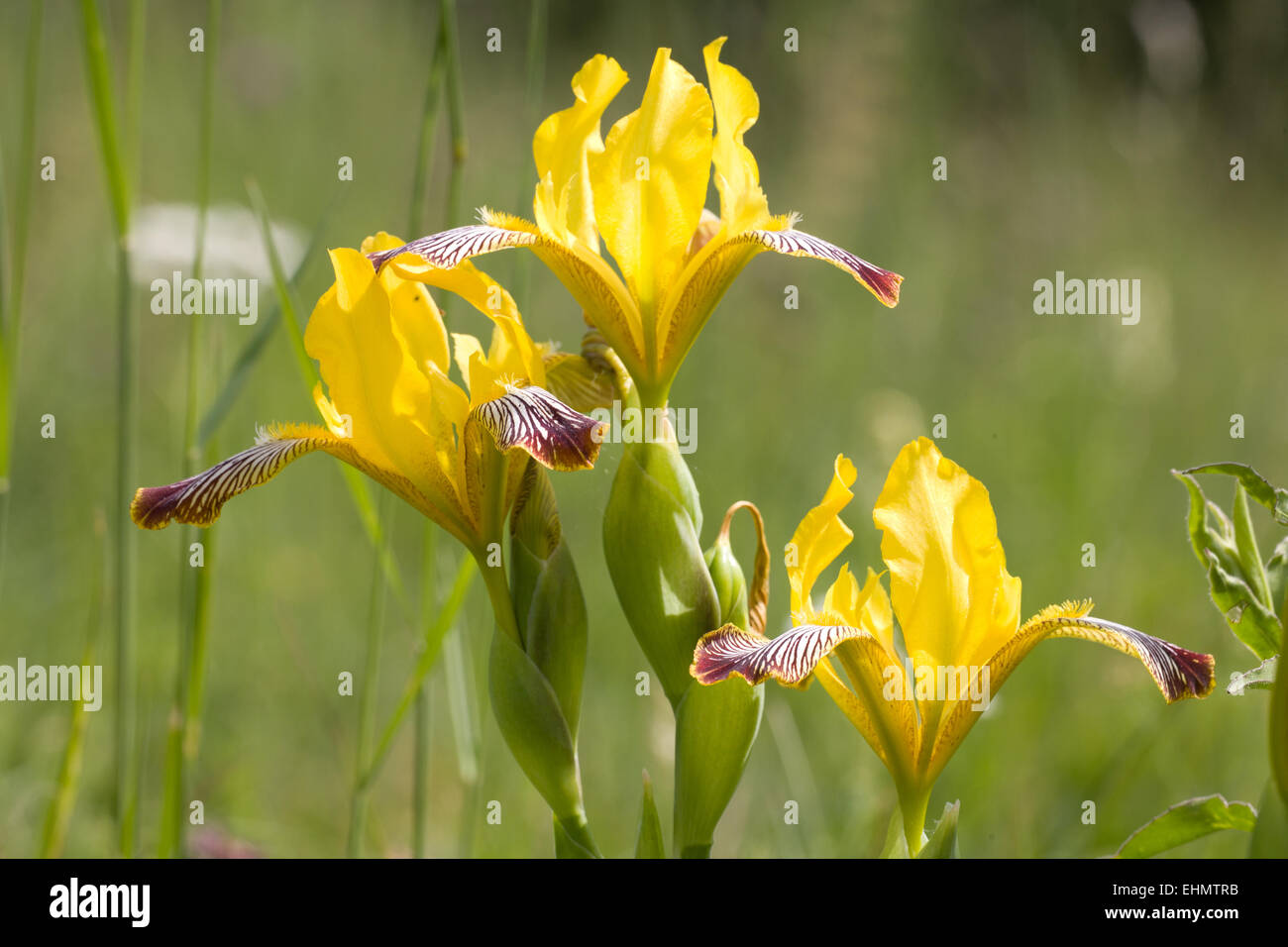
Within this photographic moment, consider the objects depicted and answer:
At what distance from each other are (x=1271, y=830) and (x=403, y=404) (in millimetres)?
799

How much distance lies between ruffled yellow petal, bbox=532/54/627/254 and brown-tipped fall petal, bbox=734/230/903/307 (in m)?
0.17

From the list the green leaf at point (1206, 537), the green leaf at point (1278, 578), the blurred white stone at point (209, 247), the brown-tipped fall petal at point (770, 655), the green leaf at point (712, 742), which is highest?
the blurred white stone at point (209, 247)

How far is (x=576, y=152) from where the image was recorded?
1.08 metres

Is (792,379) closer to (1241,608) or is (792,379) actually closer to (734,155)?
(734,155)

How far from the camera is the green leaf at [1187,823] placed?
2.95 ft

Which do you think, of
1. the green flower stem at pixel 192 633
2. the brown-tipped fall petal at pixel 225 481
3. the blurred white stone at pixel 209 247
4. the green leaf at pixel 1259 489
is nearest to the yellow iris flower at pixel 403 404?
the brown-tipped fall petal at pixel 225 481

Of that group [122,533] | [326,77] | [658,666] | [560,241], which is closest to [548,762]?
[658,666]

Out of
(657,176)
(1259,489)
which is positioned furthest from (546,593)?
(1259,489)

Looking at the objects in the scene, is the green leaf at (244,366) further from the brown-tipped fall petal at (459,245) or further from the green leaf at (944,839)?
the green leaf at (944,839)

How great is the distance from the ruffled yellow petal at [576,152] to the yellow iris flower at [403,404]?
0.10 metres

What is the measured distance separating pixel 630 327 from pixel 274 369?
10.2 ft

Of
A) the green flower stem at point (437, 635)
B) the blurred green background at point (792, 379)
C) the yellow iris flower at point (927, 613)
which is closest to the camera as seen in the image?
the yellow iris flower at point (927, 613)

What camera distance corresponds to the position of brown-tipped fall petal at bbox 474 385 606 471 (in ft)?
2.85

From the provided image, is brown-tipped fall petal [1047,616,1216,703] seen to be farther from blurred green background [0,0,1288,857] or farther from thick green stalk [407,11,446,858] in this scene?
blurred green background [0,0,1288,857]
